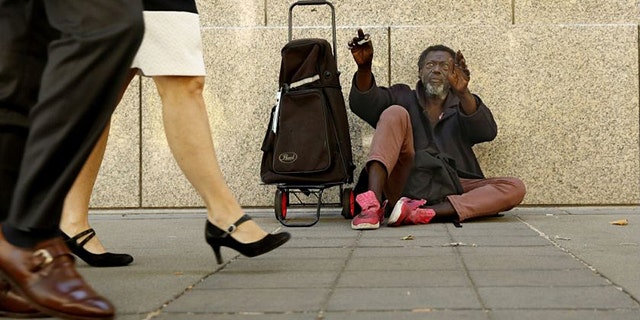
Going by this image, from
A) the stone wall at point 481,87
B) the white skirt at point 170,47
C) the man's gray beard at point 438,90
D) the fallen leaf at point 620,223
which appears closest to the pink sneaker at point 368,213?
the man's gray beard at point 438,90

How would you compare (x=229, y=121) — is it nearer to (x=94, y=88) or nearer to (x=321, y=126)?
(x=321, y=126)

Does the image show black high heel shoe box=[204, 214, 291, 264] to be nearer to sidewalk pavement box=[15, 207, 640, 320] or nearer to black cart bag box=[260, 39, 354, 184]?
sidewalk pavement box=[15, 207, 640, 320]

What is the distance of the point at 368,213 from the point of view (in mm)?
5223

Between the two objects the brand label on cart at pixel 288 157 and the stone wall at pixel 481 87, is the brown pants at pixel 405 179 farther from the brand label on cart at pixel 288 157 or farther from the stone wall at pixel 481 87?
the stone wall at pixel 481 87

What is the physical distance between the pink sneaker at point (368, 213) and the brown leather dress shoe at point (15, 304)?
2.77 meters

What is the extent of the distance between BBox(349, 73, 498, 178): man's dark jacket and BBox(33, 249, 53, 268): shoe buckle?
3.58m

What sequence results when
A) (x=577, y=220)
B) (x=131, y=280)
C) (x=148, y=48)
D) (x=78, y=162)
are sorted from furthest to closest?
(x=577, y=220)
(x=148, y=48)
(x=131, y=280)
(x=78, y=162)

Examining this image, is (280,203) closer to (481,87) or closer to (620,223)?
(481,87)

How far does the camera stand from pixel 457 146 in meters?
6.00

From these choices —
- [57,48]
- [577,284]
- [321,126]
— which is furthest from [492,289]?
[321,126]

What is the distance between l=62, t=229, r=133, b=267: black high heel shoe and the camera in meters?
3.72

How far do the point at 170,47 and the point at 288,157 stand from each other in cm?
216

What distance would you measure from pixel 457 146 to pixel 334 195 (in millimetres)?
1012

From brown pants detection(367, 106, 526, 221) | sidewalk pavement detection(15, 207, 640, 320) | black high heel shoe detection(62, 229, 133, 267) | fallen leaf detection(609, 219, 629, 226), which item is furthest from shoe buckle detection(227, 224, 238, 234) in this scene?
fallen leaf detection(609, 219, 629, 226)
